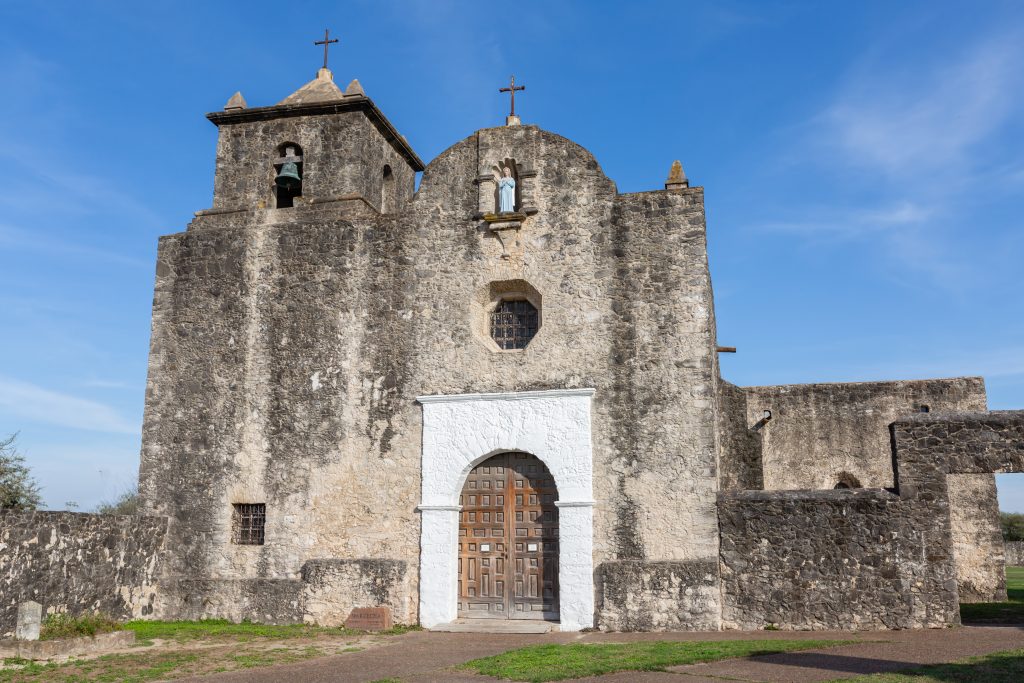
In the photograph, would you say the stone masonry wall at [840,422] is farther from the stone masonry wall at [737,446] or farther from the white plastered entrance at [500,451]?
the white plastered entrance at [500,451]

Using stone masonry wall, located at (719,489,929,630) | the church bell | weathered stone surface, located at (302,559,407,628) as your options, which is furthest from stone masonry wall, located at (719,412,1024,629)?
the church bell

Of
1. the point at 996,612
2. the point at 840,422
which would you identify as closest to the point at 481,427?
the point at 996,612

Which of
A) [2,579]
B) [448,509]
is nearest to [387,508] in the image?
[448,509]

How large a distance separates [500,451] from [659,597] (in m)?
2.99

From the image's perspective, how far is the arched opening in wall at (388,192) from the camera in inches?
629

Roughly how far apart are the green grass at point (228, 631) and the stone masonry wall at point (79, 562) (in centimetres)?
55

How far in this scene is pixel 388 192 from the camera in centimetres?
1616

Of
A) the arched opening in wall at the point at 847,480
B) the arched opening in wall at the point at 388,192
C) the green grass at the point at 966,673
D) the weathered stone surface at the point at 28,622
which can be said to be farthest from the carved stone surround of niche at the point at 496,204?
the arched opening in wall at the point at 847,480

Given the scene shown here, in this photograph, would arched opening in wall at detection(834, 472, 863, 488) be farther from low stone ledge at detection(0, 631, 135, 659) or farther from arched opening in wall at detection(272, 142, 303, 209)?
low stone ledge at detection(0, 631, 135, 659)

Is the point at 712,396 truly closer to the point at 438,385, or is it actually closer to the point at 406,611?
the point at 438,385

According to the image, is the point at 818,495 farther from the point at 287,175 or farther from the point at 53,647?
the point at 287,175

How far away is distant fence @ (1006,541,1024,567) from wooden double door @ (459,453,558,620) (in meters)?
31.1

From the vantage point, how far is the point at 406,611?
12391 millimetres

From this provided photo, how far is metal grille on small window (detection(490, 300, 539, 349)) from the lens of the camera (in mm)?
13289
